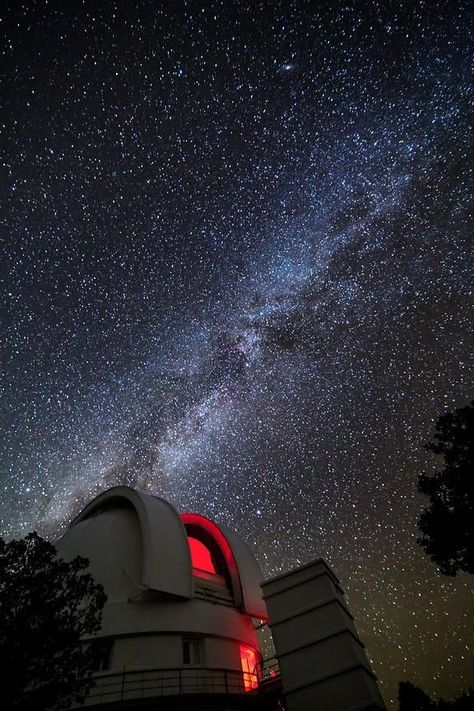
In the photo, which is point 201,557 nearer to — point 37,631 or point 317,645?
point 317,645

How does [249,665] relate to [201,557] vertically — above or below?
below

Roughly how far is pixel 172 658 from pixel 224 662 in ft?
7.30

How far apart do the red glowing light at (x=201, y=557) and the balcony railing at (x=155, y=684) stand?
12.7ft

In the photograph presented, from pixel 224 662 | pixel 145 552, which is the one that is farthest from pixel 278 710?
pixel 145 552

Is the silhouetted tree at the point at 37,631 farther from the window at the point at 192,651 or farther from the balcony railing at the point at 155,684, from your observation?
the window at the point at 192,651

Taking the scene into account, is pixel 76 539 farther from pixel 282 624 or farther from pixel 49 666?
pixel 282 624

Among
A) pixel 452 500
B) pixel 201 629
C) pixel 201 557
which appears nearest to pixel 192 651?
pixel 201 629

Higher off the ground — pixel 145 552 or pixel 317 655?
pixel 145 552

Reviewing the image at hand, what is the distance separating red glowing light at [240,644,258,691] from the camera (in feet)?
46.1

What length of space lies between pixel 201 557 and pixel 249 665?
4232 mm

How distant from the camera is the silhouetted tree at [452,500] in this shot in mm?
11562

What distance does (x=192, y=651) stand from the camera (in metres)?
13.2

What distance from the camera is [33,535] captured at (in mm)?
10297

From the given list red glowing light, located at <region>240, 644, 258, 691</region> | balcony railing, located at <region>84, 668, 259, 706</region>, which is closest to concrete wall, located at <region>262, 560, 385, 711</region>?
balcony railing, located at <region>84, 668, 259, 706</region>
